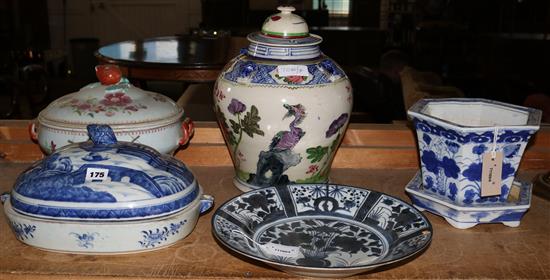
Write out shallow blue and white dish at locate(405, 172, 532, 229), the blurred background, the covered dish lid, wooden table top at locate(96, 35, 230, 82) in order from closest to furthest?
the covered dish lid < shallow blue and white dish at locate(405, 172, 532, 229) < wooden table top at locate(96, 35, 230, 82) < the blurred background

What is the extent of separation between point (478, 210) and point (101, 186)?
494mm

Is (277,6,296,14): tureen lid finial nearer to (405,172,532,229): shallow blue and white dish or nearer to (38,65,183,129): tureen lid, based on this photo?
(38,65,183,129): tureen lid

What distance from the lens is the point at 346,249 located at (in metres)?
0.80

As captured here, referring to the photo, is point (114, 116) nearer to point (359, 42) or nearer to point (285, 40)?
point (285, 40)

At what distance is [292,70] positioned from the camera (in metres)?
0.90

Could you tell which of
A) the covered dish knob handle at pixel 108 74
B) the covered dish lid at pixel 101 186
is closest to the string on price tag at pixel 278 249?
the covered dish lid at pixel 101 186

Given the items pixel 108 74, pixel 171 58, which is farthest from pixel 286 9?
pixel 171 58

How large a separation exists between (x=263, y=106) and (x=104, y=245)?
0.29 metres

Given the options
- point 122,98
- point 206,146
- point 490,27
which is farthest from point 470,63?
point 122,98

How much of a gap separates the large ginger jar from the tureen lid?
93mm

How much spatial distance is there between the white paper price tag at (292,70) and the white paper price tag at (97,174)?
29 centimetres

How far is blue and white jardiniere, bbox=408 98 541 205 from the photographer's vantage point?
804mm

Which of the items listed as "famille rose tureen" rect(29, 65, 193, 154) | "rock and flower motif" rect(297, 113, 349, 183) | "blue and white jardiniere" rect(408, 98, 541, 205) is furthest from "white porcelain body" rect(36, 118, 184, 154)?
"blue and white jardiniere" rect(408, 98, 541, 205)

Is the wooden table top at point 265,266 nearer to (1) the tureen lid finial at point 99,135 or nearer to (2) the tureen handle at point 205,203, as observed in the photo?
Result: (2) the tureen handle at point 205,203
